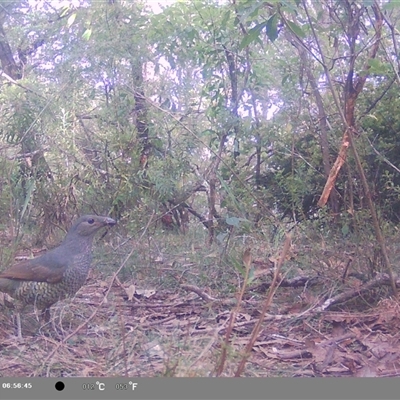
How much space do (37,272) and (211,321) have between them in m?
0.51

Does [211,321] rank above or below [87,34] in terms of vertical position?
below

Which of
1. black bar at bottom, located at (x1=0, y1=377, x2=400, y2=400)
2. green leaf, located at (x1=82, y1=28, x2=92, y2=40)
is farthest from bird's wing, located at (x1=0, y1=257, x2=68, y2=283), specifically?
green leaf, located at (x1=82, y1=28, x2=92, y2=40)

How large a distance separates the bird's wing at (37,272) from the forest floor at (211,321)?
Answer: 93mm

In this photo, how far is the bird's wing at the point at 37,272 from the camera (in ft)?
5.44

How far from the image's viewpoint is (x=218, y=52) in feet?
8.45

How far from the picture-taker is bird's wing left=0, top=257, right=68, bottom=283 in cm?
166

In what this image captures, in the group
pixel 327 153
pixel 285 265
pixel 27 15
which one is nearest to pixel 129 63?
pixel 27 15

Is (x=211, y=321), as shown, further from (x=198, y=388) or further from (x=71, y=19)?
(x=71, y=19)

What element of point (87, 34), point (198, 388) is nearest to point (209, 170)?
point (87, 34)

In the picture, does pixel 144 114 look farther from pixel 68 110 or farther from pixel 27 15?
pixel 27 15

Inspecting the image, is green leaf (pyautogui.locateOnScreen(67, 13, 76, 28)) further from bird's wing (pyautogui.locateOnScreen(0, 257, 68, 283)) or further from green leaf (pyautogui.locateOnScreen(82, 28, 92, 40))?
bird's wing (pyautogui.locateOnScreen(0, 257, 68, 283))

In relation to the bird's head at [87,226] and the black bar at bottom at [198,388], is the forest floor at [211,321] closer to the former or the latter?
the black bar at bottom at [198,388]

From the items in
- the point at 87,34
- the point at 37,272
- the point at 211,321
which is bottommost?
the point at 211,321

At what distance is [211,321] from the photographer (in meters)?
1.55
